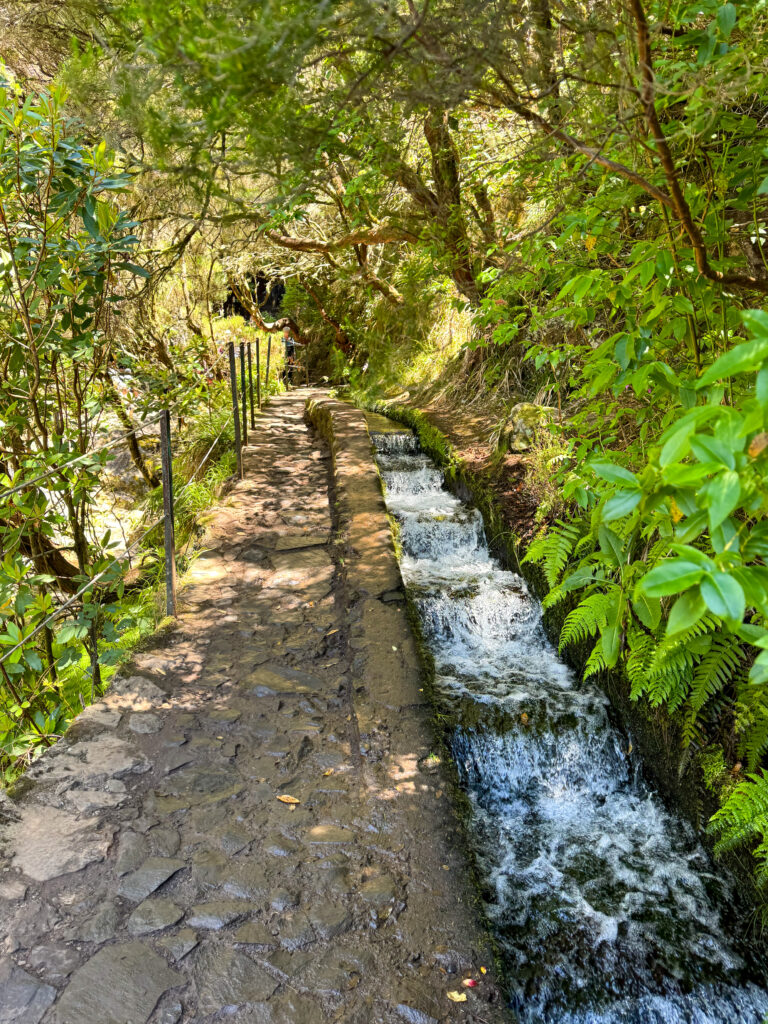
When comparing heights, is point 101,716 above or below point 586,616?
below

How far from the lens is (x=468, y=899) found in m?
2.28

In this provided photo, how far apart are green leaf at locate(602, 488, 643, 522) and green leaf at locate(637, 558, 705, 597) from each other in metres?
0.23

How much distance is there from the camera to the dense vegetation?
1.36 metres

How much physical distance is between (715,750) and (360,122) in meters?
3.69

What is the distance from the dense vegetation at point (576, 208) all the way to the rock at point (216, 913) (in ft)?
4.57

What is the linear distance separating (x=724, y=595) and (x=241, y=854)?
215cm

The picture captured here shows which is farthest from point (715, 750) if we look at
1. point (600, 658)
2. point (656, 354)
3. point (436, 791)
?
point (656, 354)

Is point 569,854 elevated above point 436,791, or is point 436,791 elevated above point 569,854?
point 436,791

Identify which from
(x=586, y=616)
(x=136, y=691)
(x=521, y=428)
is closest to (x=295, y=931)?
(x=136, y=691)

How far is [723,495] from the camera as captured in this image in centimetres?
99

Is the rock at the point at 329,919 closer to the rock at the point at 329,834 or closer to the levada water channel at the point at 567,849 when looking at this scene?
the rock at the point at 329,834

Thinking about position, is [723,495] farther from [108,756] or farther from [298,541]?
[298,541]

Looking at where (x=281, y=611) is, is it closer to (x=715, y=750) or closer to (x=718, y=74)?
(x=715, y=750)

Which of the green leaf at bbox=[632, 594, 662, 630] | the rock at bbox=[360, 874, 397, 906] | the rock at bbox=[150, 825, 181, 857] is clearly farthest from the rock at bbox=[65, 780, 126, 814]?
the green leaf at bbox=[632, 594, 662, 630]
